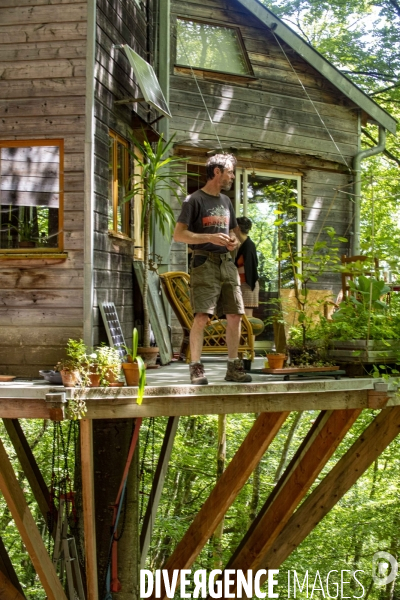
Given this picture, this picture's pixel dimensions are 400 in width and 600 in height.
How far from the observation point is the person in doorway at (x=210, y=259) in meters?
5.90

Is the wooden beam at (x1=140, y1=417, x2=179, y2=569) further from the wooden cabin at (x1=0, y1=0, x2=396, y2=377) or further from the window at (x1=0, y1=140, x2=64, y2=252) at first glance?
the window at (x1=0, y1=140, x2=64, y2=252)

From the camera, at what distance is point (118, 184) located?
331 inches

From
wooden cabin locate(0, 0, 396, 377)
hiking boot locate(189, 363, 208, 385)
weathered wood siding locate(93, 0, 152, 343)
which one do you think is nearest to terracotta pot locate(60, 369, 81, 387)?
hiking boot locate(189, 363, 208, 385)

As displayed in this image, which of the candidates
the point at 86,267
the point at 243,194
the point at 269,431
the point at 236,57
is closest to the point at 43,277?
the point at 86,267

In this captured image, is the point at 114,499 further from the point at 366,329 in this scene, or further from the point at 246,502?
the point at 246,502

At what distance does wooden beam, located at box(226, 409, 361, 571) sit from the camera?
679cm

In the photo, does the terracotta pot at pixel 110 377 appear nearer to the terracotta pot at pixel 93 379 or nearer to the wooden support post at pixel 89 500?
the terracotta pot at pixel 93 379

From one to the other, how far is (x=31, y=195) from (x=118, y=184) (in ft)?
5.04

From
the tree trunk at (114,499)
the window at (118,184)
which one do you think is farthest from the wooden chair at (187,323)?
the tree trunk at (114,499)

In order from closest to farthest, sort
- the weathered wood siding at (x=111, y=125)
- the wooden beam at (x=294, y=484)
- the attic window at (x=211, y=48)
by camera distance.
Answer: the wooden beam at (x=294, y=484)
the weathered wood siding at (x=111, y=125)
the attic window at (x=211, y=48)

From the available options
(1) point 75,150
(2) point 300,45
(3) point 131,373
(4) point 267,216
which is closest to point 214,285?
(3) point 131,373

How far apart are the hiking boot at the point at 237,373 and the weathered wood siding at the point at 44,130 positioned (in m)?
1.46

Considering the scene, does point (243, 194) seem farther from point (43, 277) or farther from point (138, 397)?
point (138, 397)

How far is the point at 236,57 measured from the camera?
1175cm
